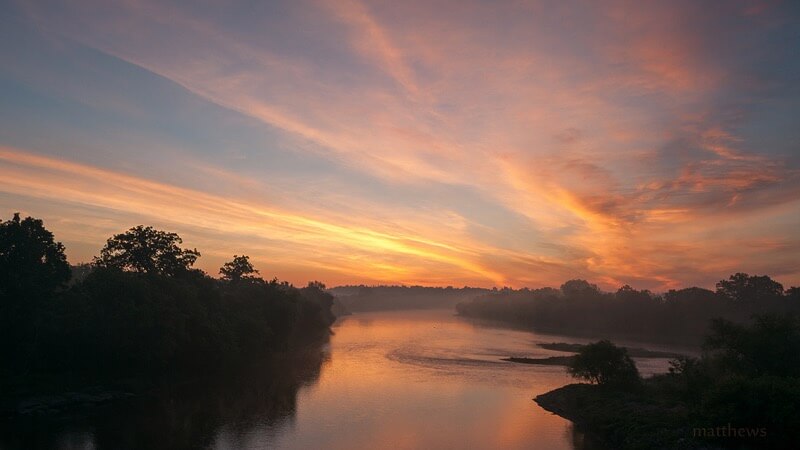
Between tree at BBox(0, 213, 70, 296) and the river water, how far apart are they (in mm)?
19090

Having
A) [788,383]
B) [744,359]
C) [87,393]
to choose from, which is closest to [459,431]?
[788,383]

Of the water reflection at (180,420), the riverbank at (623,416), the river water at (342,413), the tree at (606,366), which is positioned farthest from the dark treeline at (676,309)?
the water reflection at (180,420)

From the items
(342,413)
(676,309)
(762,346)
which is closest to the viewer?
(762,346)

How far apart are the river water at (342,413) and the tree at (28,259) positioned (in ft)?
62.6

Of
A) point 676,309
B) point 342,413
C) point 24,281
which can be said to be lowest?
point 342,413

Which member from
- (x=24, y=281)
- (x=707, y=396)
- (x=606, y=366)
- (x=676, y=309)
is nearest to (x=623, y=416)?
(x=707, y=396)

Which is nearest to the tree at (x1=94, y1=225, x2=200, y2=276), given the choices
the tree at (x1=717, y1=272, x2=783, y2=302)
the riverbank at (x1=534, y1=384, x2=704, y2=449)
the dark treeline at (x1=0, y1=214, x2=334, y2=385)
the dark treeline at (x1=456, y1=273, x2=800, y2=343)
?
the dark treeline at (x1=0, y1=214, x2=334, y2=385)

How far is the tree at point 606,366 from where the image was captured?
58.9 meters

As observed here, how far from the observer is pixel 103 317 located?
6425cm

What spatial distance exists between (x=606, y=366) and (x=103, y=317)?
2384 inches

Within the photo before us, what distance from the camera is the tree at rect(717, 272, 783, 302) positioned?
15362cm

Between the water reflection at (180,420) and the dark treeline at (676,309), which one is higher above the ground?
the dark treeline at (676,309)

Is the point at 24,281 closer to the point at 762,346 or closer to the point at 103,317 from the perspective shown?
the point at 103,317

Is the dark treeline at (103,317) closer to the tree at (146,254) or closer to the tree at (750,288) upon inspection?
the tree at (146,254)
